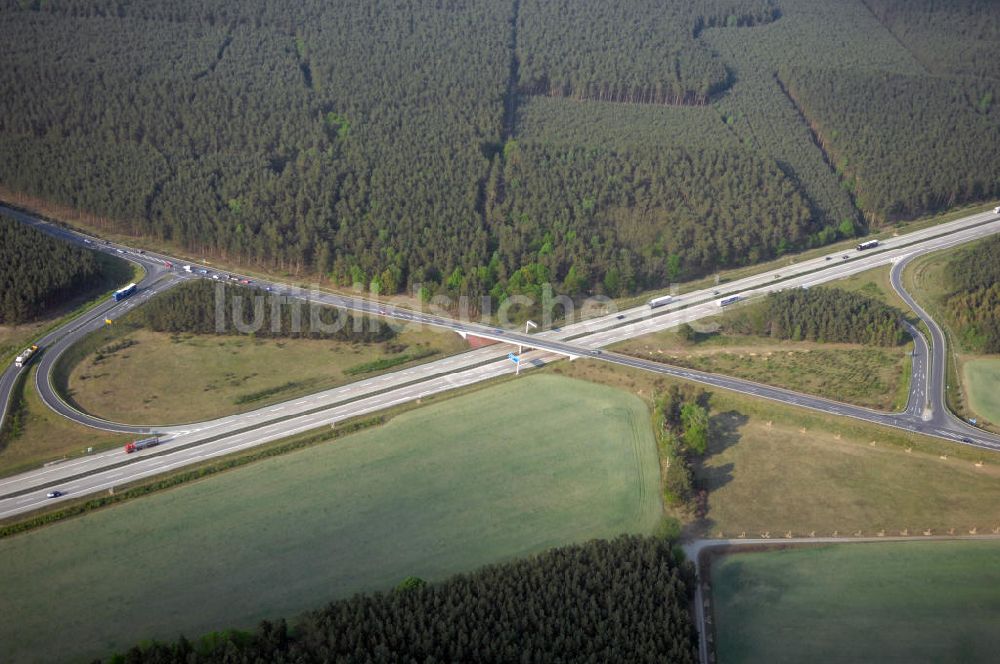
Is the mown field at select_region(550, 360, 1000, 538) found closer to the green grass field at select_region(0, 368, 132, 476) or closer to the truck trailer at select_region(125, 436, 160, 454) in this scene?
the truck trailer at select_region(125, 436, 160, 454)

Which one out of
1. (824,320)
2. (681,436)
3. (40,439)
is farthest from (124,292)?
(824,320)

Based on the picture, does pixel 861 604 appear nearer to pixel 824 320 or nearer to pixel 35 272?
pixel 824 320

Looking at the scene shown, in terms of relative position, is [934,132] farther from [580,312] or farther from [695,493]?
[695,493]

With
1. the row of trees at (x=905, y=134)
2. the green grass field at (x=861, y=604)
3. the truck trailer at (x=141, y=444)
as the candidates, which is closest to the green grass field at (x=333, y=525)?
the truck trailer at (x=141, y=444)

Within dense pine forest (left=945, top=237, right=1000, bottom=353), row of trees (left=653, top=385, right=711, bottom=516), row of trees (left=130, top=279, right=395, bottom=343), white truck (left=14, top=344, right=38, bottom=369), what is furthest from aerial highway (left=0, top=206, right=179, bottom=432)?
dense pine forest (left=945, top=237, right=1000, bottom=353)

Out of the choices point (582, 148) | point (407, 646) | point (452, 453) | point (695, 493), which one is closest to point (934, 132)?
point (582, 148)
